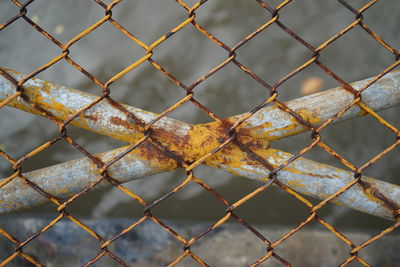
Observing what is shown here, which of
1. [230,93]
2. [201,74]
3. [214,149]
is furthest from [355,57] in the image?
[214,149]

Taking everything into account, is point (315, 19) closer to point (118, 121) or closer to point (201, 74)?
point (201, 74)

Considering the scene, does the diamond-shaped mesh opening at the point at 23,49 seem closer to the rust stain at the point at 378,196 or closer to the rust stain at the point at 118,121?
the rust stain at the point at 118,121

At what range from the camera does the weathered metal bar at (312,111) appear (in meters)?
1.18

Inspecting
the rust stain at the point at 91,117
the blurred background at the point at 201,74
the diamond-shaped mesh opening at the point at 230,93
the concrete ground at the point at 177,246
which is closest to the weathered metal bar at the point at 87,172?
the rust stain at the point at 91,117

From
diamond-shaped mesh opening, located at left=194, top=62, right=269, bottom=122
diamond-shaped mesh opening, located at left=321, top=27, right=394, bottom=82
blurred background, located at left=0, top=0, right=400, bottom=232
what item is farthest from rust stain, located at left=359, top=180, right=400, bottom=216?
diamond-shaped mesh opening, located at left=321, top=27, right=394, bottom=82

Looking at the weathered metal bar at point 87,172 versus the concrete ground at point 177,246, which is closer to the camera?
the weathered metal bar at point 87,172

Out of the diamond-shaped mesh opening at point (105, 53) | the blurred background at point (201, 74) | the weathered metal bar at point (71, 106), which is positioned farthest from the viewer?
the diamond-shaped mesh opening at point (105, 53)

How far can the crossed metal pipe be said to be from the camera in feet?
3.70

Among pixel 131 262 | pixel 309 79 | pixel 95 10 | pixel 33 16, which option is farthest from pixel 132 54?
pixel 131 262

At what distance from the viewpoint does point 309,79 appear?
285cm

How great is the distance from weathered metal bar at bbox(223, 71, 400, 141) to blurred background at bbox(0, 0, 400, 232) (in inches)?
56.1

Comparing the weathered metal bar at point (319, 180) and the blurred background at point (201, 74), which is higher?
the blurred background at point (201, 74)

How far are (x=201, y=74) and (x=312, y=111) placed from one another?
5.99ft

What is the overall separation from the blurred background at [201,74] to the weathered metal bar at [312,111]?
1426 millimetres
